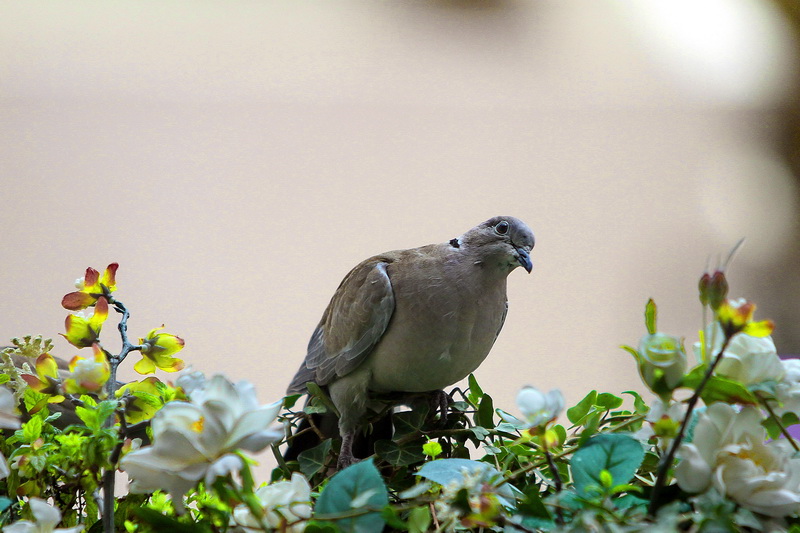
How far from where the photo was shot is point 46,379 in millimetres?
447

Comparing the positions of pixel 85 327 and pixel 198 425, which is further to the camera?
A: pixel 85 327

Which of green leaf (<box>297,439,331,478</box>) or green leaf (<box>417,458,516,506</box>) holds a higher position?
green leaf (<box>417,458,516,506</box>)

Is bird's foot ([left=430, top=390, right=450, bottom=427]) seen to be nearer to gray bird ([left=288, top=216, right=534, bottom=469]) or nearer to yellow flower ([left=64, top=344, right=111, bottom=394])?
gray bird ([left=288, top=216, right=534, bottom=469])

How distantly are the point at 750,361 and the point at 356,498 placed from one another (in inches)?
7.9

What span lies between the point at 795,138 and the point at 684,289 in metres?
0.63

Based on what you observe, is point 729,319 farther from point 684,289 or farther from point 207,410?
point 684,289

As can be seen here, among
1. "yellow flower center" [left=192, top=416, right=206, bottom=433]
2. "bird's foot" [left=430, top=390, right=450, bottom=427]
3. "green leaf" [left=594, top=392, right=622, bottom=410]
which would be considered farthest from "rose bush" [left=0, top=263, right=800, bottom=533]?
"bird's foot" [left=430, top=390, right=450, bottom=427]

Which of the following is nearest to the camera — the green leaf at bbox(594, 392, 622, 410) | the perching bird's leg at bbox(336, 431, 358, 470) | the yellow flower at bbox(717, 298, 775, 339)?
the yellow flower at bbox(717, 298, 775, 339)

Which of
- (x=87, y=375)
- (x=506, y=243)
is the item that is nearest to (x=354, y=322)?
(x=506, y=243)

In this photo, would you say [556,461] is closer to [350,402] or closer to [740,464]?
[740,464]

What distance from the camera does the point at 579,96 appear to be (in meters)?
1.98

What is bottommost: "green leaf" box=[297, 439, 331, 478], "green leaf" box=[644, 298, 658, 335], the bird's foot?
"green leaf" box=[297, 439, 331, 478]

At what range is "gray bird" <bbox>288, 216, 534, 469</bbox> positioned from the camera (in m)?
0.71

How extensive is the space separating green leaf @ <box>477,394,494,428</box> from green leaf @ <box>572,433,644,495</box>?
0.26 meters
